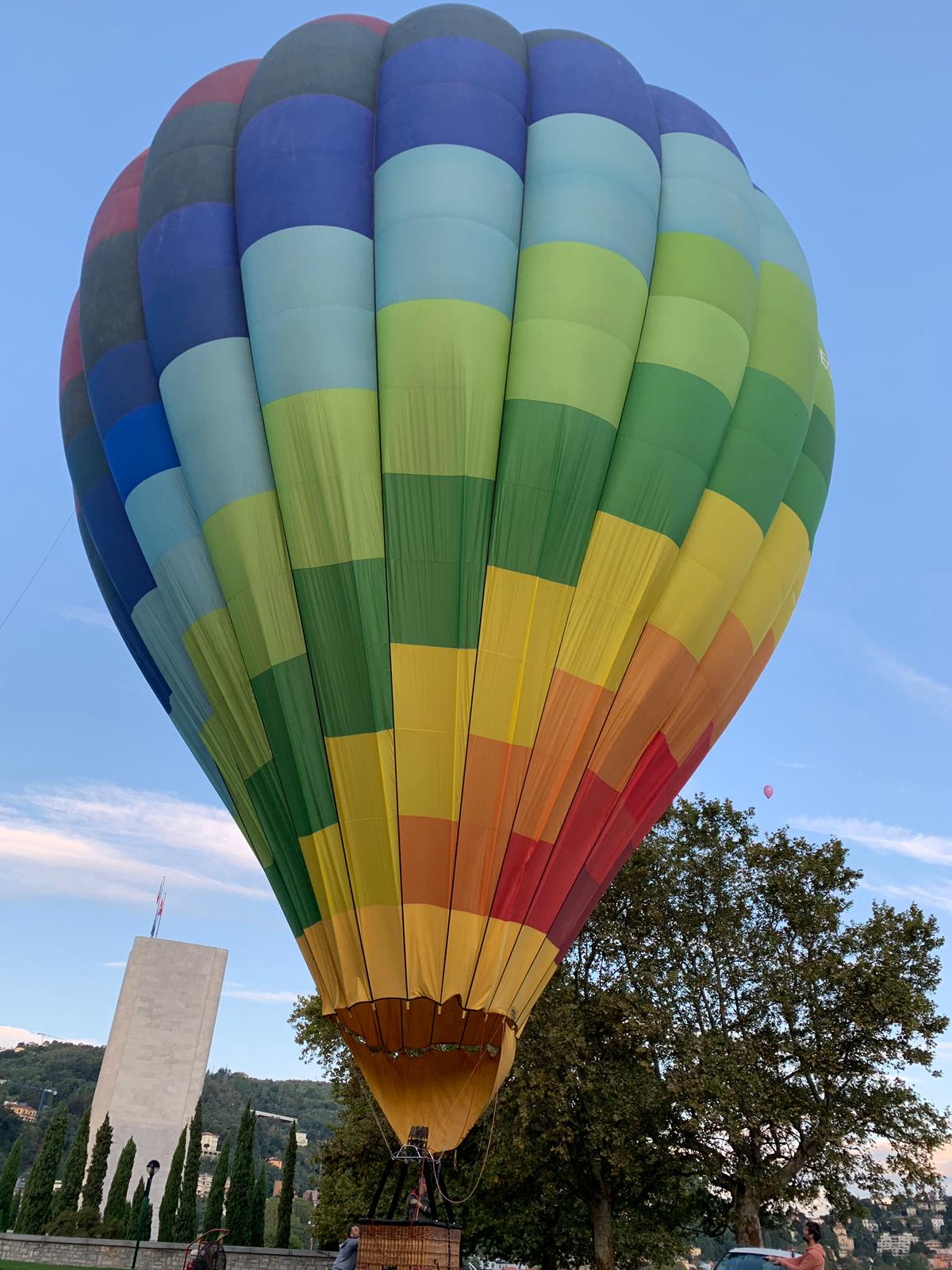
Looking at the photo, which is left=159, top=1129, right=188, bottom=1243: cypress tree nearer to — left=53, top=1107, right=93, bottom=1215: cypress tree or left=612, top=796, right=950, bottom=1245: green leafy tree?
left=53, top=1107, right=93, bottom=1215: cypress tree

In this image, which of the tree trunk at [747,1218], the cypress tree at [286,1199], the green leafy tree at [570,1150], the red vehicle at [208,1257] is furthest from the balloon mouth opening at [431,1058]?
the cypress tree at [286,1199]

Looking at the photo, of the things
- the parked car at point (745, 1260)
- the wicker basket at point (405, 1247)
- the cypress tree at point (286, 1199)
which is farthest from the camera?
the cypress tree at point (286, 1199)

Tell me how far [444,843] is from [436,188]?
5.43 metres

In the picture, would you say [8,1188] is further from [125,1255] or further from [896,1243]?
[896,1243]

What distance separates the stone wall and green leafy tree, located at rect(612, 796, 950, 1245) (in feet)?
25.6

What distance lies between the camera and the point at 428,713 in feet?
25.1

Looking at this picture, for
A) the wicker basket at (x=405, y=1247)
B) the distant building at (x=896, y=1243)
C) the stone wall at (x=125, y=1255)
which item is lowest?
the stone wall at (x=125, y=1255)

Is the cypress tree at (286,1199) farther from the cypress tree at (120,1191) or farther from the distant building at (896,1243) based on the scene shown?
the distant building at (896,1243)

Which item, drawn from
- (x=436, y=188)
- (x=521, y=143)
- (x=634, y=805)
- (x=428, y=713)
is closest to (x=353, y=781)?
(x=428, y=713)

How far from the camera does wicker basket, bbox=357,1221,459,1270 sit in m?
6.89

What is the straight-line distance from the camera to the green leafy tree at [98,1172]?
3250 cm

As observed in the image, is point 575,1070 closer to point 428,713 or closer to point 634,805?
point 634,805

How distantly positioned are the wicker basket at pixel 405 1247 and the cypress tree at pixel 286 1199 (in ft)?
73.9

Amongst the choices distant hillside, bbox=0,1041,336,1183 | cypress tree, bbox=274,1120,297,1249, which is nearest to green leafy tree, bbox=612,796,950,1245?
cypress tree, bbox=274,1120,297,1249
